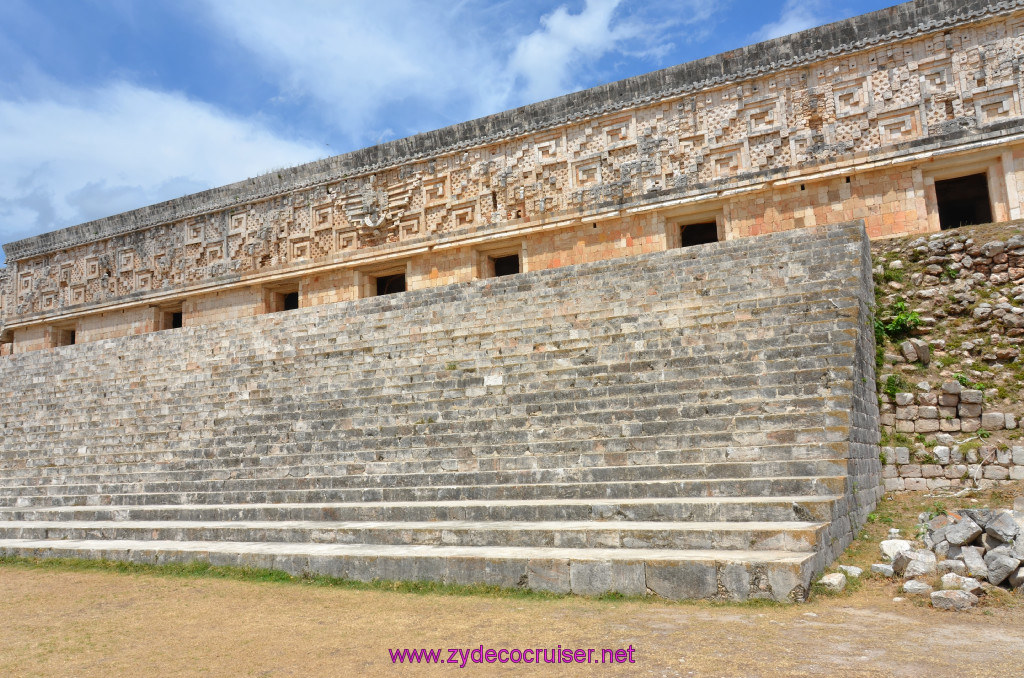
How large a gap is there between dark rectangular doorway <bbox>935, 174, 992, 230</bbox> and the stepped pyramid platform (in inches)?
236

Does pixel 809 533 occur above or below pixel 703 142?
below

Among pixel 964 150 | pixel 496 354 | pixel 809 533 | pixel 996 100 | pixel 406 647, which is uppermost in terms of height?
pixel 996 100

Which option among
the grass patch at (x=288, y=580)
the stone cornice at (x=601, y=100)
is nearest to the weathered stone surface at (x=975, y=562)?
the grass patch at (x=288, y=580)

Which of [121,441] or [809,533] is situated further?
[121,441]

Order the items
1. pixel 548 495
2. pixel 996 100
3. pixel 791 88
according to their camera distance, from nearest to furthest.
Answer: pixel 548 495, pixel 996 100, pixel 791 88

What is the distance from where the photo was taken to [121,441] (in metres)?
9.95

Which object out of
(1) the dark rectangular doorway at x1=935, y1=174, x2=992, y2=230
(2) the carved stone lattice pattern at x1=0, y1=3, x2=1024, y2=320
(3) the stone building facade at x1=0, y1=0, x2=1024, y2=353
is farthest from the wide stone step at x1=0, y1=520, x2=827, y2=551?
(1) the dark rectangular doorway at x1=935, y1=174, x2=992, y2=230

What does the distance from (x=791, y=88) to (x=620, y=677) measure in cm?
1196

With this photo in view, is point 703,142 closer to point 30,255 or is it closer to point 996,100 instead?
point 996,100

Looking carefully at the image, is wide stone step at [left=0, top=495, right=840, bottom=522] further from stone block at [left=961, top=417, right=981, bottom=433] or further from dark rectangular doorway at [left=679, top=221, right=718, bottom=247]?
dark rectangular doorway at [left=679, top=221, right=718, bottom=247]

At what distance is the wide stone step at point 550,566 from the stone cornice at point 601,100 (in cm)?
1063

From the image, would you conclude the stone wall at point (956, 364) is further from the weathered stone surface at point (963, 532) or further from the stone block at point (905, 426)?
the weathered stone surface at point (963, 532)

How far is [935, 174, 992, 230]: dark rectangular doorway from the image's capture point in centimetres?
1334

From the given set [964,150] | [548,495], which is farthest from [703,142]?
[548,495]
